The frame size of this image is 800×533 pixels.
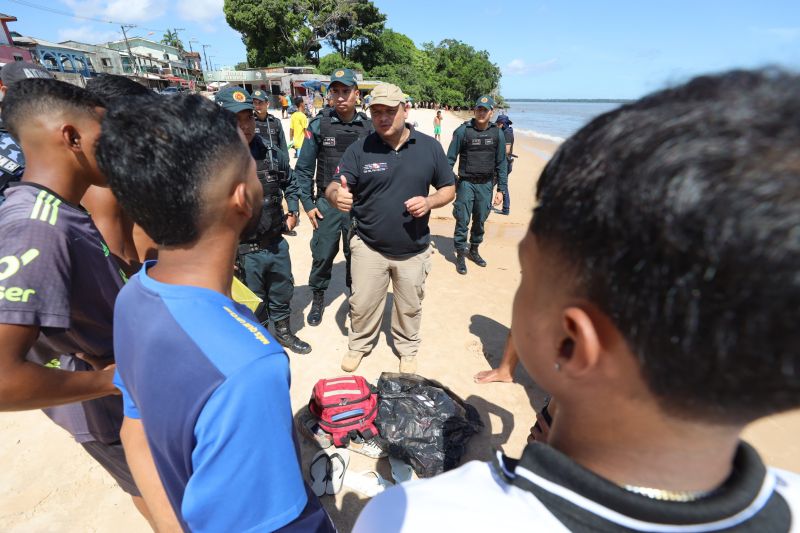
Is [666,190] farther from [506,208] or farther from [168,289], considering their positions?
[506,208]

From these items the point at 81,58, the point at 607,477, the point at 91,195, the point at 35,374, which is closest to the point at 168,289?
the point at 35,374

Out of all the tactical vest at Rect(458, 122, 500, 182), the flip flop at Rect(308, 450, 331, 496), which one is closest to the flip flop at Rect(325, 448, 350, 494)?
the flip flop at Rect(308, 450, 331, 496)

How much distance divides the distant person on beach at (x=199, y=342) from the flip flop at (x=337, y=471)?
136 cm

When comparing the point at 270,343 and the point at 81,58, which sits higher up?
the point at 81,58

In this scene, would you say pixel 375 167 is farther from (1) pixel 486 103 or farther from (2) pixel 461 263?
(1) pixel 486 103

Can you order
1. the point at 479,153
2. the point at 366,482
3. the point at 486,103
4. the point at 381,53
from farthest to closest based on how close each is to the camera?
the point at 381,53 → the point at 486,103 → the point at 479,153 → the point at 366,482

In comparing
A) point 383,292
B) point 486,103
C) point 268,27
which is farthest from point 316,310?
point 268,27

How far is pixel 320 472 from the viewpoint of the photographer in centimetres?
246

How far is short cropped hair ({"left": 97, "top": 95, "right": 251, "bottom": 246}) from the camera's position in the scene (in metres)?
1.02

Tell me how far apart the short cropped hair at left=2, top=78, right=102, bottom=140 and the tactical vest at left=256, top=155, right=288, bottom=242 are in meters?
1.89

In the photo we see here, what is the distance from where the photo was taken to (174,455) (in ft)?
3.22

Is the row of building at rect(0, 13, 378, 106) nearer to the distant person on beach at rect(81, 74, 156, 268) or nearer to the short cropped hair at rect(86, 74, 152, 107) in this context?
the short cropped hair at rect(86, 74, 152, 107)

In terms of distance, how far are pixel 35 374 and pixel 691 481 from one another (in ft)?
6.03

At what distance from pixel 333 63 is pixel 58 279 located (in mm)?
49875
